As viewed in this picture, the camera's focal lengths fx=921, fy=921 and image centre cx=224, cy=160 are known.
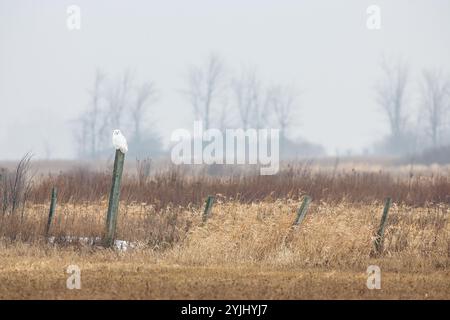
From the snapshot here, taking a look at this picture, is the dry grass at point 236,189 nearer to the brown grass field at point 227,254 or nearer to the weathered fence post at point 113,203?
the brown grass field at point 227,254

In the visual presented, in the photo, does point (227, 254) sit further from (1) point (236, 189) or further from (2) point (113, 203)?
(1) point (236, 189)

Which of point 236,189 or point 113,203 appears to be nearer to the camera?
point 113,203

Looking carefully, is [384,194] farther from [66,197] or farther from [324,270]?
[324,270]

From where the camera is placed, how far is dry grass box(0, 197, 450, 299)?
41.5ft

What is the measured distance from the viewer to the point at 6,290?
12.3m

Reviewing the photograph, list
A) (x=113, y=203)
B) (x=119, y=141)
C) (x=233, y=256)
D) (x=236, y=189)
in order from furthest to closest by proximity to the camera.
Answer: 1. (x=236, y=189)
2. (x=113, y=203)
3. (x=119, y=141)
4. (x=233, y=256)

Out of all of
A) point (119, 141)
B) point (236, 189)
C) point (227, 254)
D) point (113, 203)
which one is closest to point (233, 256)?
point (227, 254)

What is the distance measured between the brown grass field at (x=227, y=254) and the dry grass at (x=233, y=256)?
19 millimetres

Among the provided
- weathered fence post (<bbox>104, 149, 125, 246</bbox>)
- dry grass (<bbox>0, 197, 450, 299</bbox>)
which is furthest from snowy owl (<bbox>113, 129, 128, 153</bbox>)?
dry grass (<bbox>0, 197, 450, 299</bbox>)

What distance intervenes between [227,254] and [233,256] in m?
0.11

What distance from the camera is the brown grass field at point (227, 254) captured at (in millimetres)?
12656

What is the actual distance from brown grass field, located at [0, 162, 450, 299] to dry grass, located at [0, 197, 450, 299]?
19 millimetres

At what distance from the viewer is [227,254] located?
16.3m
